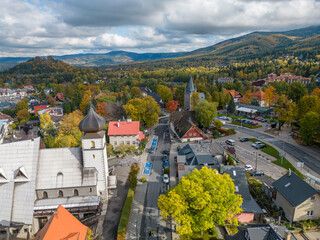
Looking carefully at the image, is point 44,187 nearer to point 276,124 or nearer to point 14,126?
point 14,126

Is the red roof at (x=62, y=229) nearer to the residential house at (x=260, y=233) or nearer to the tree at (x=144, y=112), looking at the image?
the residential house at (x=260, y=233)

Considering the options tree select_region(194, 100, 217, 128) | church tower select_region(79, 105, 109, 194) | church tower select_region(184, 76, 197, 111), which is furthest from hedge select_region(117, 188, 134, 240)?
church tower select_region(184, 76, 197, 111)

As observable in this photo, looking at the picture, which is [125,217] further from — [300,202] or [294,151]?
[294,151]

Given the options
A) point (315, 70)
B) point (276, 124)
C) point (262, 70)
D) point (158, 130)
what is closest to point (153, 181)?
point (158, 130)

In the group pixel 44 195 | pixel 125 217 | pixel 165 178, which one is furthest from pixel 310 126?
pixel 44 195

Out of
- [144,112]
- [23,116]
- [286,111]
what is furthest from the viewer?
[23,116]
